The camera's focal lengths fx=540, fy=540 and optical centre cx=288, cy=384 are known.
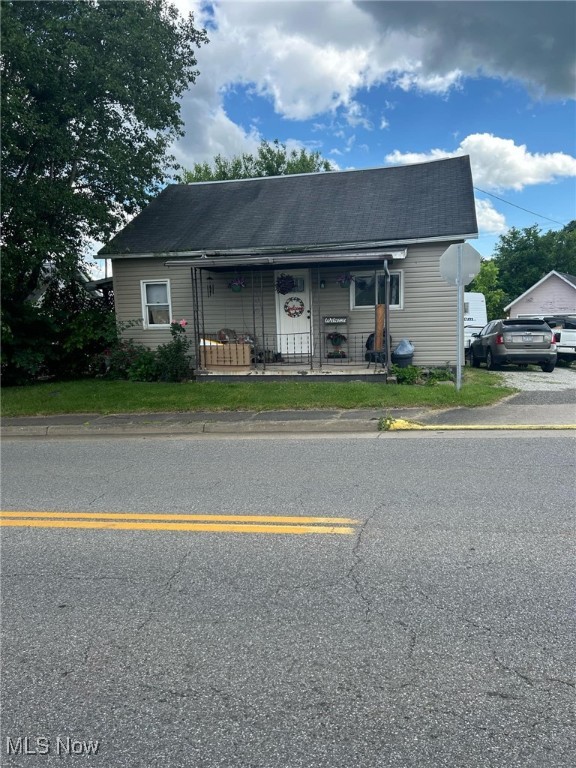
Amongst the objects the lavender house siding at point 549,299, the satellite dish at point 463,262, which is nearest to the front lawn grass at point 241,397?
the satellite dish at point 463,262

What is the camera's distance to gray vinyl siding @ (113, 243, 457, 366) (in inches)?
531

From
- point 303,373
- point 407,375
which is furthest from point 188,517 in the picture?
point 407,375

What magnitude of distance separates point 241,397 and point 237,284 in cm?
438

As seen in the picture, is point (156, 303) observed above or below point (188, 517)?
above

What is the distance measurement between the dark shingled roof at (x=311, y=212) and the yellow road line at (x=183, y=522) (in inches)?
397

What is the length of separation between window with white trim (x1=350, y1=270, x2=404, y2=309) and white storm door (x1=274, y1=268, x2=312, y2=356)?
4.05 feet

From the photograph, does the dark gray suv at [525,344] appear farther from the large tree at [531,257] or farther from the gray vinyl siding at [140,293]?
the large tree at [531,257]

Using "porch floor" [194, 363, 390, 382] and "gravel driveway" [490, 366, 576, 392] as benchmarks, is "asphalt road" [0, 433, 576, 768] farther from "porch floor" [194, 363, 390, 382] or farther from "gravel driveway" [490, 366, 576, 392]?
"gravel driveway" [490, 366, 576, 392]

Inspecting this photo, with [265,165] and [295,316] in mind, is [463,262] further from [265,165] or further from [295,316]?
[265,165]

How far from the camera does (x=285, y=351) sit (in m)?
14.7

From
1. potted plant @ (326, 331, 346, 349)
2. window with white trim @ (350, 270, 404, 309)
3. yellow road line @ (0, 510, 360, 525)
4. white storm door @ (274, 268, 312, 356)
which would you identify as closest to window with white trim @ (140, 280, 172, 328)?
white storm door @ (274, 268, 312, 356)

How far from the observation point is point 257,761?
7.09 feet

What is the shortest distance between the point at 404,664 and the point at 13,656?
2.08 meters

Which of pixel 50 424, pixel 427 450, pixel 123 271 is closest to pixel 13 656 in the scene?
pixel 427 450
